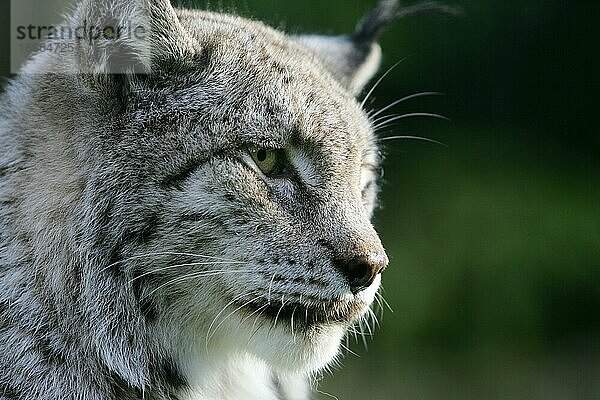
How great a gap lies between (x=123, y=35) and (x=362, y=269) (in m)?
1.14

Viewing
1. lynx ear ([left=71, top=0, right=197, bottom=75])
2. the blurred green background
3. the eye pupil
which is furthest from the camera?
the blurred green background

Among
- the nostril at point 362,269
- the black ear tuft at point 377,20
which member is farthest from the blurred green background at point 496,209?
the nostril at point 362,269

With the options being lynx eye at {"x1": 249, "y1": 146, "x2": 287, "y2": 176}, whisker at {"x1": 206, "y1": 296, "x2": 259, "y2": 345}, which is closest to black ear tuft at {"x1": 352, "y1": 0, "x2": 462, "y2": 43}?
lynx eye at {"x1": 249, "y1": 146, "x2": 287, "y2": 176}

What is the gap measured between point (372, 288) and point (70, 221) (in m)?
1.07

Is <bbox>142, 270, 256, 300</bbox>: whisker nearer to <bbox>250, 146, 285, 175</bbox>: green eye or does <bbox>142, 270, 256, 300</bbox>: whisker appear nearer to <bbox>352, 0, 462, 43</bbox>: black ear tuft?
<bbox>250, 146, 285, 175</bbox>: green eye

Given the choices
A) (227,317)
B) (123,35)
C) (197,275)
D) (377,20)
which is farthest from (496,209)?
(123,35)

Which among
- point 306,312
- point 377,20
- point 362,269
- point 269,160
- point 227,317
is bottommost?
point 227,317

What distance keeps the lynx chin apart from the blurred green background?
15.7ft

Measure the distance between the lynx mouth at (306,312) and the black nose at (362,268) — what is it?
98 millimetres

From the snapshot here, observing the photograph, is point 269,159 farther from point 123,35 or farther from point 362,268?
point 123,35

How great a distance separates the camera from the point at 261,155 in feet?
11.5

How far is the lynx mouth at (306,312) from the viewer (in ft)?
11.4

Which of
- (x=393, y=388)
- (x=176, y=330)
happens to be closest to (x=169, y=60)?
(x=176, y=330)

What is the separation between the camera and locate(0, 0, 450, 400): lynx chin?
3410mm
